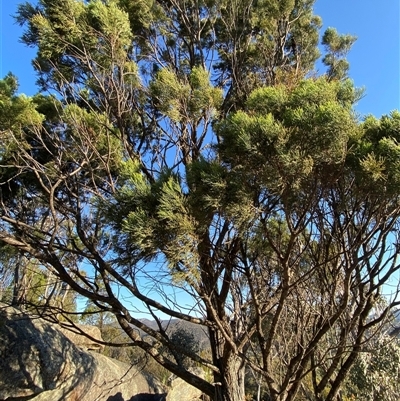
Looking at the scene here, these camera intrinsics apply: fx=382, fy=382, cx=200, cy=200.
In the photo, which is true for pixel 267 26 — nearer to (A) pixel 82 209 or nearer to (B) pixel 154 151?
(B) pixel 154 151

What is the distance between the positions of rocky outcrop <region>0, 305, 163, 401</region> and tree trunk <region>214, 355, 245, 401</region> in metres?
1.97

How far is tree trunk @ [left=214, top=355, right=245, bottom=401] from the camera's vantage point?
10.5 feet

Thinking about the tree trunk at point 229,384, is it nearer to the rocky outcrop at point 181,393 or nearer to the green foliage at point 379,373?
the green foliage at point 379,373

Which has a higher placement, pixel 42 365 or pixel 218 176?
pixel 218 176

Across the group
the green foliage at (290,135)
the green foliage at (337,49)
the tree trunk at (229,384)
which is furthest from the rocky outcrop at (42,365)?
the green foliage at (337,49)

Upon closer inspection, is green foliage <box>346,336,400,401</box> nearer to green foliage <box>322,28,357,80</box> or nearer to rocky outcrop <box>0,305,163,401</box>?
rocky outcrop <box>0,305,163,401</box>

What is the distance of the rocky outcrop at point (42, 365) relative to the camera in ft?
17.3

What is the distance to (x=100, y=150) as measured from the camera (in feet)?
12.2

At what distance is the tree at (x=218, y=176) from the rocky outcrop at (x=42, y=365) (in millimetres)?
2044

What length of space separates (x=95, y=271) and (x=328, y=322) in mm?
2080

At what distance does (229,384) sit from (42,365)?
355 centimetres

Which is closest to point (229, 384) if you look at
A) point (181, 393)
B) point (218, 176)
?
point (218, 176)

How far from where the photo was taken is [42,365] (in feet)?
18.3

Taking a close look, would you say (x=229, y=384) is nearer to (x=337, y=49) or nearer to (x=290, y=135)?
(x=290, y=135)
